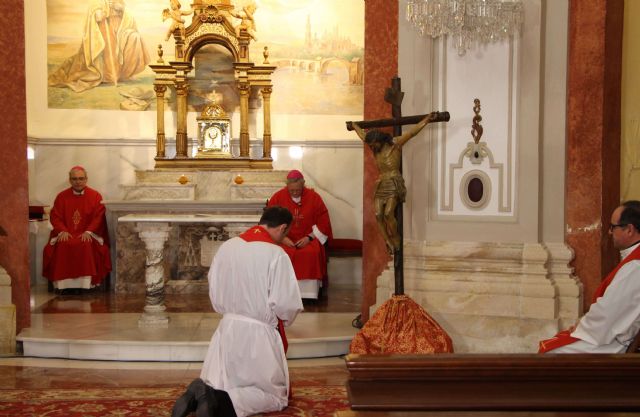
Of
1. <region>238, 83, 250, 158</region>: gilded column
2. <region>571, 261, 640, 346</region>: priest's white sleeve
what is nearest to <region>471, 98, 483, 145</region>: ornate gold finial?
<region>571, 261, 640, 346</region>: priest's white sleeve

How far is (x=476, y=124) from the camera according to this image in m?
6.45

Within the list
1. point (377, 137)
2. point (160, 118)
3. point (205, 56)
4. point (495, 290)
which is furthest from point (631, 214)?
point (205, 56)

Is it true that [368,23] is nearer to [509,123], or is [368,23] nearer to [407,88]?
[407,88]

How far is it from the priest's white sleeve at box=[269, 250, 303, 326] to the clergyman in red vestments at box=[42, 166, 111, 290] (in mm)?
5260

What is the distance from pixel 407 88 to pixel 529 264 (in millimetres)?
1698

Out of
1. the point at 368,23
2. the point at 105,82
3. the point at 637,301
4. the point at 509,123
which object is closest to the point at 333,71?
the point at 105,82

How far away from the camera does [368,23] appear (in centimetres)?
704

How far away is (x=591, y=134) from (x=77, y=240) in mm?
6371

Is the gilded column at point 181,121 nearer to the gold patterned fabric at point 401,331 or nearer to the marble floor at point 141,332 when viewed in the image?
the marble floor at point 141,332

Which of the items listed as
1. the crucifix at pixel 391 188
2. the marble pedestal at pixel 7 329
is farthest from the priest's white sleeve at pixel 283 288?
the marble pedestal at pixel 7 329

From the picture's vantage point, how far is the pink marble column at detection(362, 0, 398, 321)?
6945 mm

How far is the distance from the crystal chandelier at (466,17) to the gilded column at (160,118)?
520 centimetres

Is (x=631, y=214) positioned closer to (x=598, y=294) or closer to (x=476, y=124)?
(x=598, y=294)

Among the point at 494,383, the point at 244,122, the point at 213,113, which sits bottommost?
the point at 494,383
